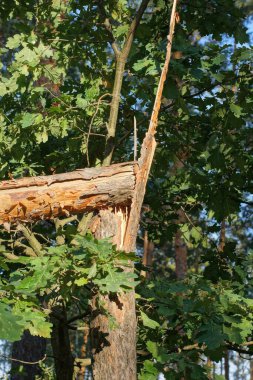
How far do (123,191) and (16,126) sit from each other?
6.47ft

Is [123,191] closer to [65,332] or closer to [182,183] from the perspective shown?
[65,332]

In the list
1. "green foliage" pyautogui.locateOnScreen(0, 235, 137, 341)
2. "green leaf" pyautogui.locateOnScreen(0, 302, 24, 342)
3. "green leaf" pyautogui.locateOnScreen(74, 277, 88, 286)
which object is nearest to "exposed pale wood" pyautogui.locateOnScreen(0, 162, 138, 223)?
"green foliage" pyautogui.locateOnScreen(0, 235, 137, 341)

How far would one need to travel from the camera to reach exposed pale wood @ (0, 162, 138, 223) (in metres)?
4.37

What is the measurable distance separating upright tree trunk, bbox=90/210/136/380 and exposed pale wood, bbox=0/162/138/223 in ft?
1.57

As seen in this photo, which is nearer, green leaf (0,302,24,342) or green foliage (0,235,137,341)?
green leaf (0,302,24,342)

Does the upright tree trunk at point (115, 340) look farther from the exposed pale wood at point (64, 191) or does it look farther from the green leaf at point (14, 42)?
the green leaf at point (14, 42)

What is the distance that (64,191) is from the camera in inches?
174

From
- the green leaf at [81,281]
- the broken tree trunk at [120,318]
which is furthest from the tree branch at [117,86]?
the green leaf at [81,281]

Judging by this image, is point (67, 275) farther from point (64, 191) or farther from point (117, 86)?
point (117, 86)

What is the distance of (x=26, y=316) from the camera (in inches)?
131

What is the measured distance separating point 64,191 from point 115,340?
1.31 meters

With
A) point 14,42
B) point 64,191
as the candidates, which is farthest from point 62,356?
point 14,42

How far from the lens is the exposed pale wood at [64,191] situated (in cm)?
437

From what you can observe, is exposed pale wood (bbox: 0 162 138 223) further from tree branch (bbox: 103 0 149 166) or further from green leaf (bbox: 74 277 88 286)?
tree branch (bbox: 103 0 149 166)
